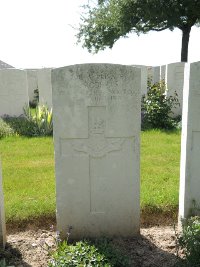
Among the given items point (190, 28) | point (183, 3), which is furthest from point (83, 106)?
point (190, 28)

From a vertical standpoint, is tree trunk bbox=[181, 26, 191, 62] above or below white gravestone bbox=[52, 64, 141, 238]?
above

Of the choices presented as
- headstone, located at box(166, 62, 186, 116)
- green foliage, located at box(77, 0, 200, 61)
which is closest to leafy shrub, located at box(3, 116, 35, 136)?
headstone, located at box(166, 62, 186, 116)

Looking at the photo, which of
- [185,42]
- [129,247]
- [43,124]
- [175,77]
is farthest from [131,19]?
[129,247]

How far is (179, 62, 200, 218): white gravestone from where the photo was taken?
11.4ft

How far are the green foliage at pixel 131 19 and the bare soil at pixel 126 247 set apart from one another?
43.1ft

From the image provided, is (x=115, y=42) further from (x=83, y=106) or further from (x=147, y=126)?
(x=83, y=106)

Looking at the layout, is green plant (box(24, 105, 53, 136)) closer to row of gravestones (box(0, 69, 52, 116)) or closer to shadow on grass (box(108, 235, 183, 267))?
row of gravestones (box(0, 69, 52, 116))

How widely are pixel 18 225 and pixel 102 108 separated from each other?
6.18 ft

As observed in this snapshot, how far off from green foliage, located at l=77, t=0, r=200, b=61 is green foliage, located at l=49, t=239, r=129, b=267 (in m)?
13.7

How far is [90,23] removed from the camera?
18812mm

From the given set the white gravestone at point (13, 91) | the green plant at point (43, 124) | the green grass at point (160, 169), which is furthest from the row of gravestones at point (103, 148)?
the white gravestone at point (13, 91)

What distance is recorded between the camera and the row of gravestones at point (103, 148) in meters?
3.35

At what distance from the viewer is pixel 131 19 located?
16344mm

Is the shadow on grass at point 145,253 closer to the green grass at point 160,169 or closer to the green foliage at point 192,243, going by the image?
the green foliage at point 192,243
